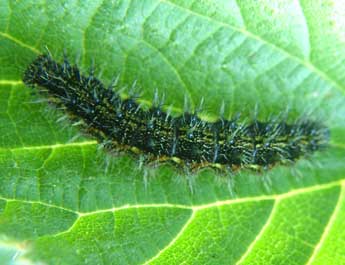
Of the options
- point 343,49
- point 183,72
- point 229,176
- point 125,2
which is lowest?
point 229,176

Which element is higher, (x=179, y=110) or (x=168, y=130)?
(x=179, y=110)

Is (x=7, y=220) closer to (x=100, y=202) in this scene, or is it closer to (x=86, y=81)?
(x=100, y=202)

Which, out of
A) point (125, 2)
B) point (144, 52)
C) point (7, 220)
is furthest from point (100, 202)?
point (125, 2)

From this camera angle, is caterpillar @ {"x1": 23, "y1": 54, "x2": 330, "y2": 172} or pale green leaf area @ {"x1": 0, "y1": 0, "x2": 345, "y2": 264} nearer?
pale green leaf area @ {"x1": 0, "y1": 0, "x2": 345, "y2": 264}
